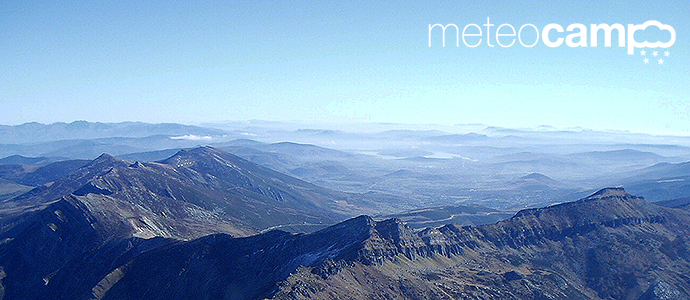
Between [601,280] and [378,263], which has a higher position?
[378,263]

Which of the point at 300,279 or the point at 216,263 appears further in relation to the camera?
the point at 216,263

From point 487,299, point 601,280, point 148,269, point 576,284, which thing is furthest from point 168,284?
point 601,280

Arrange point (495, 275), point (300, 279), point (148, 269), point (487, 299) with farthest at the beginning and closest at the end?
1. point (148, 269)
2. point (495, 275)
3. point (487, 299)
4. point (300, 279)

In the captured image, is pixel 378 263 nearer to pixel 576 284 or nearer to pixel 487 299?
pixel 487 299

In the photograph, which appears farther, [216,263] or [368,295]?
[216,263]

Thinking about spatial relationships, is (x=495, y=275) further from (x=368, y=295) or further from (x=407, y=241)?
(x=368, y=295)

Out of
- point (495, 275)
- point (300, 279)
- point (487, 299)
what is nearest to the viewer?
point (300, 279)

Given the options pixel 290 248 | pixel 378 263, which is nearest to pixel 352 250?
pixel 378 263

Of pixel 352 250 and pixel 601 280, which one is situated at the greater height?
pixel 352 250

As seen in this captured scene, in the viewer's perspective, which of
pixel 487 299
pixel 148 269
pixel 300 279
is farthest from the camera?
pixel 148 269
